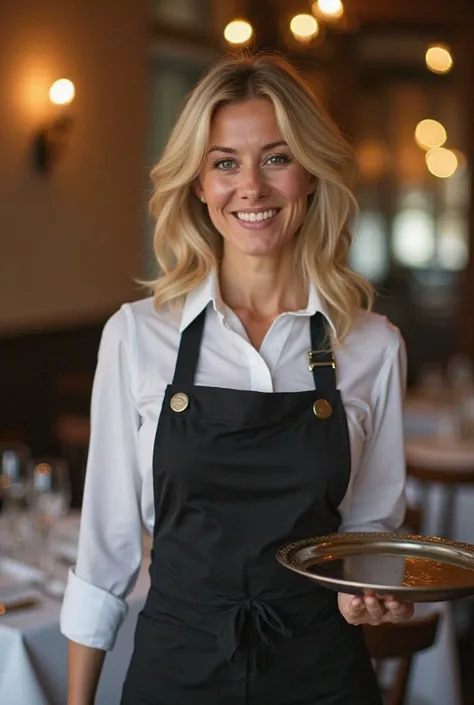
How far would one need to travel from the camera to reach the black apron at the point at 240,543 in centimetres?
195

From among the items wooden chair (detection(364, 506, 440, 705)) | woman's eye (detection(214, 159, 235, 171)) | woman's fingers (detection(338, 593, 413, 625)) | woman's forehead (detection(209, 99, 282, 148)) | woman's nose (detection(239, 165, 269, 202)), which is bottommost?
wooden chair (detection(364, 506, 440, 705))

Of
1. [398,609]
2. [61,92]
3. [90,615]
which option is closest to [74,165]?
[61,92]

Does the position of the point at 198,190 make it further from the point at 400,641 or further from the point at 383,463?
the point at 400,641

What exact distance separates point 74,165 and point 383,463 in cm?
476

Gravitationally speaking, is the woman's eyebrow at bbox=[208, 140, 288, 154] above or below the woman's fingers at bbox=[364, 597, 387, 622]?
above

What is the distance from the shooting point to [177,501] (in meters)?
1.96

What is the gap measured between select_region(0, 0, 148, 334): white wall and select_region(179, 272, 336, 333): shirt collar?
393 centimetres

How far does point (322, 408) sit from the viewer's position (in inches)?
79.3

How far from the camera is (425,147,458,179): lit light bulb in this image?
8.12 m

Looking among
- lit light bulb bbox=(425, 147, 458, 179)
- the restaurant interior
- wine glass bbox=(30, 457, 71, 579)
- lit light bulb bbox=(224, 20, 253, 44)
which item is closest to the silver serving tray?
the restaurant interior

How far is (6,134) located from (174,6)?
2.17 metres

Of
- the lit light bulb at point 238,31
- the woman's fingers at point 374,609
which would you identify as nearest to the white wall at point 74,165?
the lit light bulb at point 238,31

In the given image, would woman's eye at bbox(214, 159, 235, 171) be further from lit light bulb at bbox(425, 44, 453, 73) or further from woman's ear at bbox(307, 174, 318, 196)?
lit light bulb at bbox(425, 44, 453, 73)

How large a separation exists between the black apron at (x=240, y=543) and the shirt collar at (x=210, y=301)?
119mm
